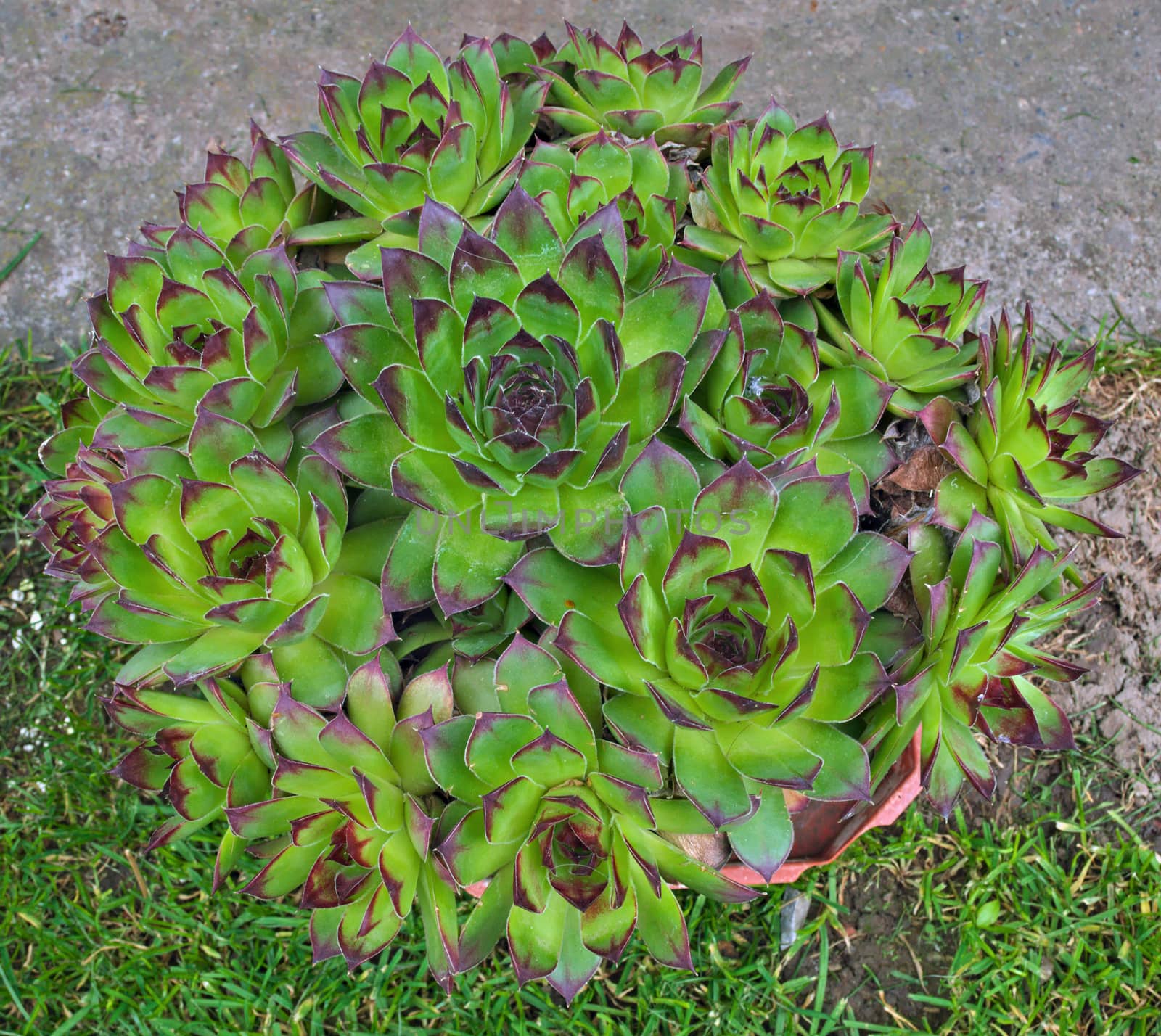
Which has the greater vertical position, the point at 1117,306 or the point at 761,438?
the point at 761,438

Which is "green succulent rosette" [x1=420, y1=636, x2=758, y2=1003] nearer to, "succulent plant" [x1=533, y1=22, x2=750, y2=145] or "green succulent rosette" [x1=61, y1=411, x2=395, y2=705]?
"green succulent rosette" [x1=61, y1=411, x2=395, y2=705]

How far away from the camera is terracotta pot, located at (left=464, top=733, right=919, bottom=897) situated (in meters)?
1.54

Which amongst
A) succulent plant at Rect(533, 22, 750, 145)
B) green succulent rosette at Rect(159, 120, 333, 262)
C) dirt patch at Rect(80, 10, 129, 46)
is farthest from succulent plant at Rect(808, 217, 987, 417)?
dirt patch at Rect(80, 10, 129, 46)

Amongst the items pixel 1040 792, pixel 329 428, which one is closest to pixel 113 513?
pixel 329 428

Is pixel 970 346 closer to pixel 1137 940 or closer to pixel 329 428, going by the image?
pixel 329 428

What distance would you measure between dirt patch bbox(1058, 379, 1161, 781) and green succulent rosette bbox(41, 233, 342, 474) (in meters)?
1.78

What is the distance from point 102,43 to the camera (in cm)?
293

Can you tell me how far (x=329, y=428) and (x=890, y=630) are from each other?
0.73 meters

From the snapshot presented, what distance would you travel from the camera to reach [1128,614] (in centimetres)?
223

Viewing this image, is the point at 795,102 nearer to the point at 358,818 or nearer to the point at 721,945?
the point at 721,945

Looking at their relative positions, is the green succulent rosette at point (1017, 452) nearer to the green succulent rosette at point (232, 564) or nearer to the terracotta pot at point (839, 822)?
the terracotta pot at point (839, 822)

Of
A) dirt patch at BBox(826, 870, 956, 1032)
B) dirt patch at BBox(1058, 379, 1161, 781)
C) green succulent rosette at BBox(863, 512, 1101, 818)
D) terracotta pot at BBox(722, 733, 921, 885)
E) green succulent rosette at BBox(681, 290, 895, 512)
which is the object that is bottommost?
dirt patch at BBox(826, 870, 956, 1032)

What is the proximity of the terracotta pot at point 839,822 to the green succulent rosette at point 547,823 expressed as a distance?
1.23ft

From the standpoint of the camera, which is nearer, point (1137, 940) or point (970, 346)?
point (970, 346)
